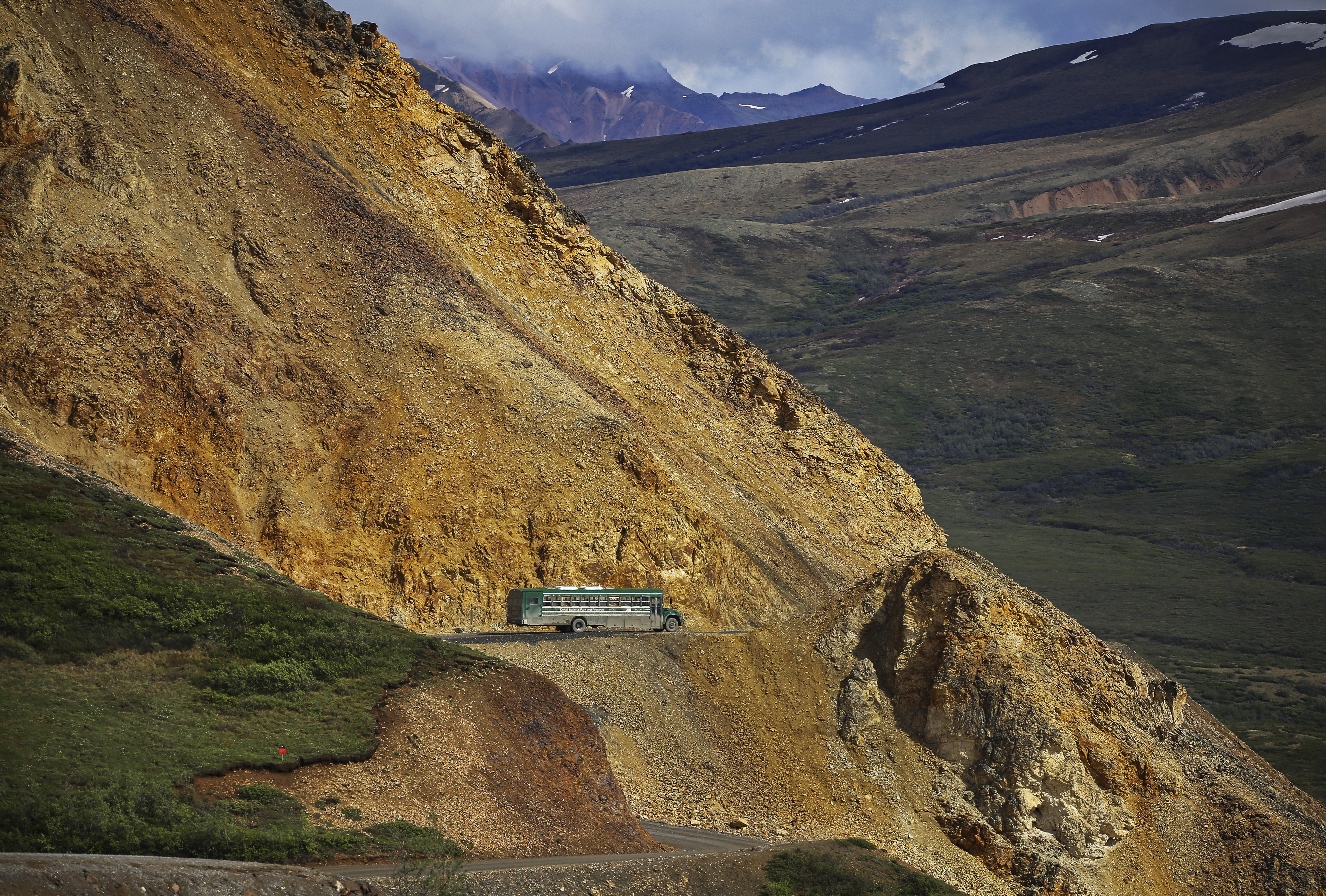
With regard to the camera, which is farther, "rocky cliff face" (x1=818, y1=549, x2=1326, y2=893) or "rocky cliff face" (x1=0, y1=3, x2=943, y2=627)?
"rocky cliff face" (x1=0, y1=3, x2=943, y2=627)

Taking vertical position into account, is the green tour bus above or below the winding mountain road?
above

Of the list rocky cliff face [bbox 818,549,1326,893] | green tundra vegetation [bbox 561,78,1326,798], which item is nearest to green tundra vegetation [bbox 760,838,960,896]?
rocky cliff face [bbox 818,549,1326,893]

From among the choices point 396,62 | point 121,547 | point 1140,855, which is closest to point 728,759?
point 1140,855

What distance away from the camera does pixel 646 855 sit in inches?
800

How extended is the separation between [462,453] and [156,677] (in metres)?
15.9

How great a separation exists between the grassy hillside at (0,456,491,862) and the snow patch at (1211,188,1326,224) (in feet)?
657

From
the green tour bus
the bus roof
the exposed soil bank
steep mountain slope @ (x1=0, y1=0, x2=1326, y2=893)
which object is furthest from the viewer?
the bus roof

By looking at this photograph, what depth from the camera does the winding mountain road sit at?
1571 centimetres

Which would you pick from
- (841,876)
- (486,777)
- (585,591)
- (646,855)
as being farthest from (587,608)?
(841,876)

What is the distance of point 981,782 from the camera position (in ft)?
86.9

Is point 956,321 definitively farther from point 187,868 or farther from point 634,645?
point 187,868

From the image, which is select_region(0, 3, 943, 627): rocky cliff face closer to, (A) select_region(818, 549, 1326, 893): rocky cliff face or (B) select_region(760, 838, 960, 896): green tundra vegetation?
(A) select_region(818, 549, 1326, 893): rocky cliff face

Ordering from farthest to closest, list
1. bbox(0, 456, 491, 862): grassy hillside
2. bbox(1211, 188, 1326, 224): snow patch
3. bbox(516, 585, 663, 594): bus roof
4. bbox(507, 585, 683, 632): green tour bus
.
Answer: bbox(1211, 188, 1326, 224): snow patch
bbox(516, 585, 663, 594): bus roof
bbox(507, 585, 683, 632): green tour bus
bbox(0, 456, 491, 862): grassy hillside

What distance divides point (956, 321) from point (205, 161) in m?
153
